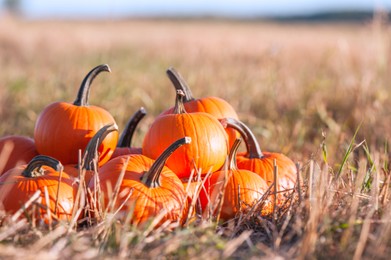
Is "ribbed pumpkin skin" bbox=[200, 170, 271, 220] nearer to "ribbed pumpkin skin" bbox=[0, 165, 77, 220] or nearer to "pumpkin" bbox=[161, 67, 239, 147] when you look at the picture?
"pumpkin" bbox=[161, 67, 239, 147]

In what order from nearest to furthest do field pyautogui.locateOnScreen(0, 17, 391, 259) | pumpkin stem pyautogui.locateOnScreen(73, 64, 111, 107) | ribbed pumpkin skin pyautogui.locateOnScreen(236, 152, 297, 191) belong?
field pyautogui.locateOnScreen(0, 17, 391, 259) → ribbed pumpkin skin pyautogui.locateOnScreen(236, 152, 297, 191) → pumpkin stem pyautogui.locateOnScreen(73, 64, 111, 107)

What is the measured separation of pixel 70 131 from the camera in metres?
2.89

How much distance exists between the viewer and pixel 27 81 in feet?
20.4

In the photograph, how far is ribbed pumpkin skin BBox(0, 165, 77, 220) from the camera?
2.41 meters

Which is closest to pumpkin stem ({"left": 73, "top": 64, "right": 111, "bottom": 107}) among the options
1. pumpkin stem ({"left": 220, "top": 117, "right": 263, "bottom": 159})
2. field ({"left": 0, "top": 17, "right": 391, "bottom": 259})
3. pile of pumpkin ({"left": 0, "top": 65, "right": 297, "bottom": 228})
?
pile of pumpkin ({"left": 0, "top": 65, "right": 297, "bottom": 228})

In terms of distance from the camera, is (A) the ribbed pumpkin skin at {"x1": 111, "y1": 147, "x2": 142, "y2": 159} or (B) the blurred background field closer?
(A) the ribbed pumpkin skin at {"x1": 111, "y1": 147, "x2": 142, "y2": 159}

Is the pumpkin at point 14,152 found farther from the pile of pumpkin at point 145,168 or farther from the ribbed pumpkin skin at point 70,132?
the ribbed pumpkin skin at point 70,132

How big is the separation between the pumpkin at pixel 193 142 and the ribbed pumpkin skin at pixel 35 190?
454mm

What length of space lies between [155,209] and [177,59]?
23.0ft

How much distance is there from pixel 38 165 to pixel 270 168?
1.10 metres

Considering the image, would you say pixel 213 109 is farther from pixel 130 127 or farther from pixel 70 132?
pixel 70 132

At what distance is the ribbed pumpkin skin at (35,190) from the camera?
2406mm

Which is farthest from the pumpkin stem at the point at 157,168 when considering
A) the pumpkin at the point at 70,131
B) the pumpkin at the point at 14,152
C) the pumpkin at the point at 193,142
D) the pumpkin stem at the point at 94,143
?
the pumpkin at the point at 14,152

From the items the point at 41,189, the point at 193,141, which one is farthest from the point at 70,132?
the point at 193,141
